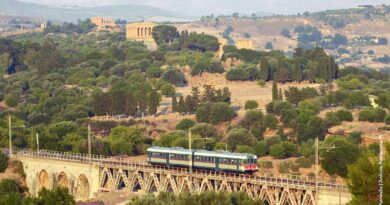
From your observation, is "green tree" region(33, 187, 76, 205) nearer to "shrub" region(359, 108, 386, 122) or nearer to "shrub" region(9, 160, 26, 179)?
"shrub" region(9, 160, 26, 179)

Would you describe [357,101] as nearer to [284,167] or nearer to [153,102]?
[153,102]

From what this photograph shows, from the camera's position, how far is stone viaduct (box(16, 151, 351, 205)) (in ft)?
222

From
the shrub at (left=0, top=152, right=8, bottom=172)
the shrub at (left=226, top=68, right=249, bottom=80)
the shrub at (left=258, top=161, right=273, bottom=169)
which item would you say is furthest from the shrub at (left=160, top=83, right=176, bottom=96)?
the shrub at (left=258, top=161, right=273, bottom=169)

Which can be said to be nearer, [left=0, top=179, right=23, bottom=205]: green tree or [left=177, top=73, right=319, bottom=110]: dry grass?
[left=0, top=179, right=23, bottom=205]: green tree

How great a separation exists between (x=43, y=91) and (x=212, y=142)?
48394 millimetres

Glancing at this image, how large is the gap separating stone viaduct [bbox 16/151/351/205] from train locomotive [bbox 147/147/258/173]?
550 millimetres

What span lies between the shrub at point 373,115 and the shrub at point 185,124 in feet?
64.3

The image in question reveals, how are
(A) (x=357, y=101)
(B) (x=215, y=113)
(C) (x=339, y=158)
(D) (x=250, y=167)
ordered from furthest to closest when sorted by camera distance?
(A) (x=357, y=101) → (B) (x=215, y=113) → (C) (x=339, y=158) → (D) (x=250, y=167)

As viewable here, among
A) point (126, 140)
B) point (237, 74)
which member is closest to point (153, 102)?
point (126, 140)

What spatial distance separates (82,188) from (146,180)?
979 centimetres

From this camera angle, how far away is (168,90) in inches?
5325

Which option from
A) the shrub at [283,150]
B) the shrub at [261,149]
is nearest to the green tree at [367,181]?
the shrub at [283,150]

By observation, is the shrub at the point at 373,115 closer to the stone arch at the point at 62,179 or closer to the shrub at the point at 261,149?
the shrub at the point at 261,149

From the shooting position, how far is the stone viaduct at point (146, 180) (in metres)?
67.6
